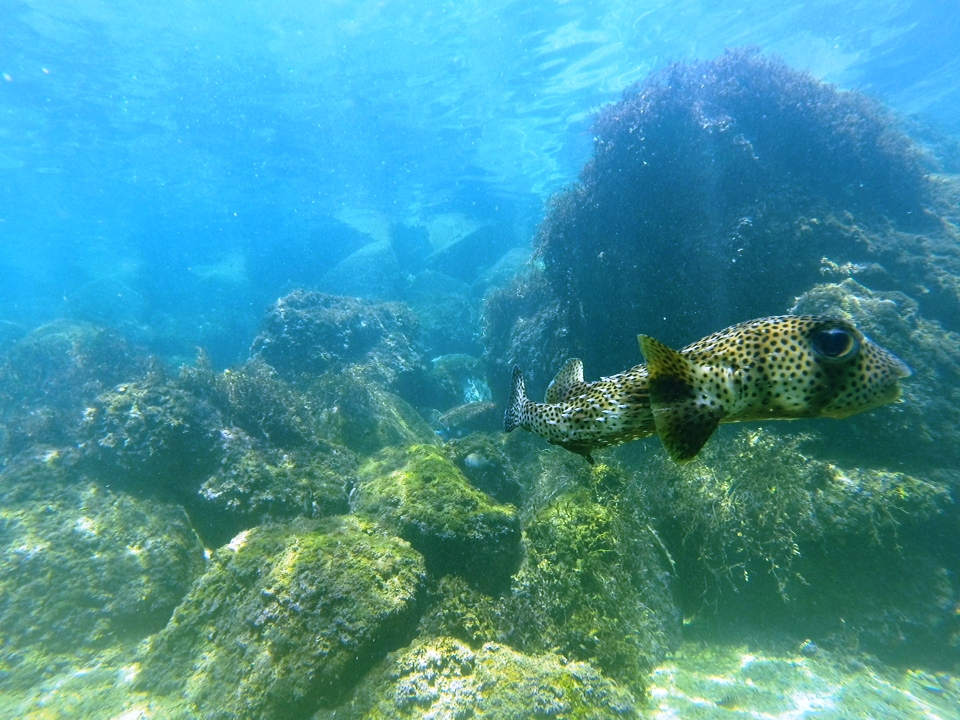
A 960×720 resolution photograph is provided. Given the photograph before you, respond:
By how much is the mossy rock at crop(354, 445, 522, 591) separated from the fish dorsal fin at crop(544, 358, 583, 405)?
3.17 m

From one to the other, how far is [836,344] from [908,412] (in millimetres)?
5985

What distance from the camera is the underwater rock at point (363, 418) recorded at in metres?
8.94

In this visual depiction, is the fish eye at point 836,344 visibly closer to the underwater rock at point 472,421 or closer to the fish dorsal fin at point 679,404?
the fish dorsal fin at point 679,404

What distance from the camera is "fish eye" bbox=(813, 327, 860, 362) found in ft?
6.27

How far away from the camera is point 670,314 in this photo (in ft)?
27.1

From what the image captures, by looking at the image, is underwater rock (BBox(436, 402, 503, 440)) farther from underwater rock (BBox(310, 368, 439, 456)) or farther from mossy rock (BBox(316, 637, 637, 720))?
mossy rock (BBox(316, 637, 637, 720))

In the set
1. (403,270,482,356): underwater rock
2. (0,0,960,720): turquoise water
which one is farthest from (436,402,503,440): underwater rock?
(403,270,482,356): underwater rock

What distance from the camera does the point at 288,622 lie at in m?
4.47

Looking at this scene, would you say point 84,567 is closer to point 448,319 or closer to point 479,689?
point 479,689

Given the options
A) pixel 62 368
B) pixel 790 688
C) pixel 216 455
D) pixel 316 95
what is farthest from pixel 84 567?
pixel 316 95

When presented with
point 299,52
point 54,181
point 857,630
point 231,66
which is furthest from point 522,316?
point 54,181

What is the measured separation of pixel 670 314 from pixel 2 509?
11.9 m

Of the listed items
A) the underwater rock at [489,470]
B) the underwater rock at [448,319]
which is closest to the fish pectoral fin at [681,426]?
the underwater rock at [489,470]

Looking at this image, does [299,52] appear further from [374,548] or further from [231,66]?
[374,548]
